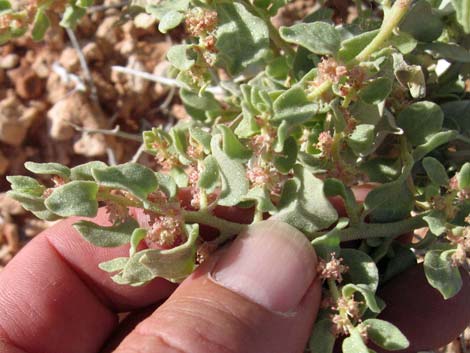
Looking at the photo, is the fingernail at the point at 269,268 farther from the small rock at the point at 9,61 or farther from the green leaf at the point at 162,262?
the small rock at the point at 9,61

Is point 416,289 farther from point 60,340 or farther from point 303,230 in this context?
point 60,340

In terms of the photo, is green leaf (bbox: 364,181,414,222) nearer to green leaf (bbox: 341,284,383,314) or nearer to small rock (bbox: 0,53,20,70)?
green leaf (bbox: 341,284,383,314)

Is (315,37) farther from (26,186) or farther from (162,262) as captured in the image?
(26,186)

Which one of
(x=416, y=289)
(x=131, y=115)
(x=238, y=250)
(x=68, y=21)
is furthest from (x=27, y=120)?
(x=416, y=289)

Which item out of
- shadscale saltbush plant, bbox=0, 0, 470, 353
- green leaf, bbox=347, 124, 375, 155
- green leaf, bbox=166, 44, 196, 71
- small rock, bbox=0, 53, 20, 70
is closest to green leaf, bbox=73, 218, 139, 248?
shadscale saltbush plant, bbox=0, 0, 470, 353

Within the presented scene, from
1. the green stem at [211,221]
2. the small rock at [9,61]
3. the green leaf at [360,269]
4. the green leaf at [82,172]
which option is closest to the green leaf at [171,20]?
the green leaf at [82,172]

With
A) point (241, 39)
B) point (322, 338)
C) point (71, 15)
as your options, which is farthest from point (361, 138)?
point (71, 15)

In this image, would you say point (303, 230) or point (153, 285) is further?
point (153, 285)
